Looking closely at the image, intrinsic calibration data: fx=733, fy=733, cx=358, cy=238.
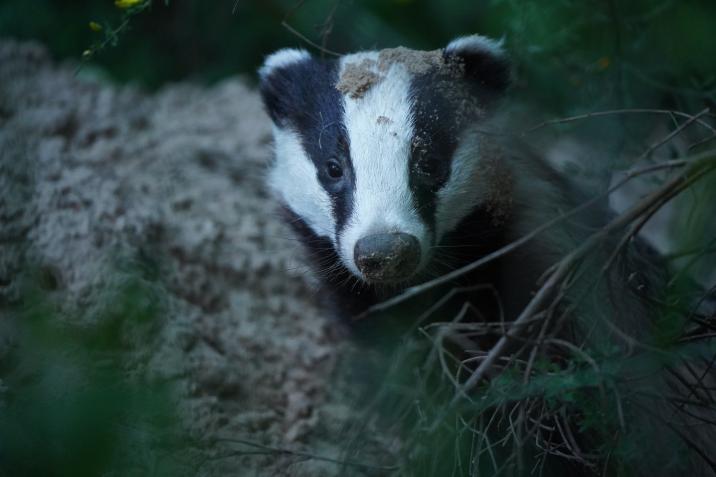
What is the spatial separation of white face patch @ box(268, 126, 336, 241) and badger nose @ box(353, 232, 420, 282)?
35 cm

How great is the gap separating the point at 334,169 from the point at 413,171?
11.0 inches

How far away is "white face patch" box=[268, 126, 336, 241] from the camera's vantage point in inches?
94.7

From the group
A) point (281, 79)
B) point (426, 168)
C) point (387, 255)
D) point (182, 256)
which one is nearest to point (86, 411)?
point (387, 255)

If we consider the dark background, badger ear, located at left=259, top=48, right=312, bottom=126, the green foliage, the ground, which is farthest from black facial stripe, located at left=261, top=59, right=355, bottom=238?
the green foliage

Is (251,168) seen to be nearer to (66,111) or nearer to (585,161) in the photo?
(66,111)

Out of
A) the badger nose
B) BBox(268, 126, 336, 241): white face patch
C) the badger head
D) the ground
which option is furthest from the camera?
the ground

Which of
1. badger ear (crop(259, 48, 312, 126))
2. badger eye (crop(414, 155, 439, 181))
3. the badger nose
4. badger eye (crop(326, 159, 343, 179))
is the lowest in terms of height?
the badger nose

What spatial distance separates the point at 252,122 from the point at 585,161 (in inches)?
74.7

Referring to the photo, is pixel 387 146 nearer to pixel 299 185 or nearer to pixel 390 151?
pixel 390 151

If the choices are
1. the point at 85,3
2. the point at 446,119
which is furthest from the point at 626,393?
the point at 85,3

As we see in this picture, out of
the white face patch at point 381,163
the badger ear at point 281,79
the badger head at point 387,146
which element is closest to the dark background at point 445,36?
the badger ear at point 281,79

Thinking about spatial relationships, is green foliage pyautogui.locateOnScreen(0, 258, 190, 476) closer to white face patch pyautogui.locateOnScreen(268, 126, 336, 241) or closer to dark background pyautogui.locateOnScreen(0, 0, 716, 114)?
white face patch pyautogui.locateOnScreen(268, 126, 336, 241)

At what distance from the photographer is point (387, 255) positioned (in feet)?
6.45

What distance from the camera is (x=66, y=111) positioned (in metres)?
3.52
